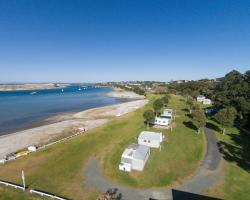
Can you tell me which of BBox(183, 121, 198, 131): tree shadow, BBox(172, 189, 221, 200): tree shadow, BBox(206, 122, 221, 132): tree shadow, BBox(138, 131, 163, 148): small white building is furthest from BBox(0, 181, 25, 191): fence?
BBox(206, 122, 221, 132): tree shadow

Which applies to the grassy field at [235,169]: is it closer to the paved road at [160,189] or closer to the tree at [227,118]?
the paved road at [160,189]

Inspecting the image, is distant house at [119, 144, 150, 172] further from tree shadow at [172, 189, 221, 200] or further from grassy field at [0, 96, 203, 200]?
tree shadow at [172, 189, 221, 200]

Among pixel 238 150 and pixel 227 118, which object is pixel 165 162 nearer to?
pixel 238 150

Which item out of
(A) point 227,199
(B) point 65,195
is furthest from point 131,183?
(A) point 227,199

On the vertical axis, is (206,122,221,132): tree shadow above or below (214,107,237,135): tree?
below

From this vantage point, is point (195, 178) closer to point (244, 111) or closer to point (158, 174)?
point (158, 174)

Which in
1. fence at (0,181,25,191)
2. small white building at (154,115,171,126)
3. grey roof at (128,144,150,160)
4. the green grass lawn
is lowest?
the green grass lawn

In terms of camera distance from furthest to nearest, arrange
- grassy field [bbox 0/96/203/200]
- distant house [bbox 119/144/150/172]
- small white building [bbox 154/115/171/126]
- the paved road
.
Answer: small white building [bbox 154/115/171/126] < distant house [bbox 119/144/150/172] < grassy field [bbox 0/96/203/200] < the paved road

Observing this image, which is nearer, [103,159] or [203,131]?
[103,159]
